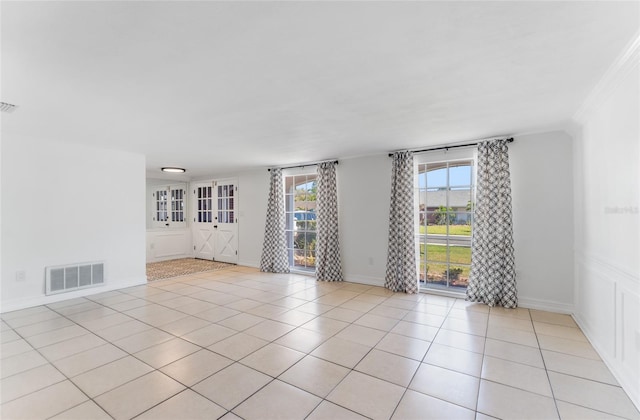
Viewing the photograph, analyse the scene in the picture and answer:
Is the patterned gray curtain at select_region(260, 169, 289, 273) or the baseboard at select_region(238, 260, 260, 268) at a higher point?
the patterned gray curtain at select_region(260, 169, 289, 273)

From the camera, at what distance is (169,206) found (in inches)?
353

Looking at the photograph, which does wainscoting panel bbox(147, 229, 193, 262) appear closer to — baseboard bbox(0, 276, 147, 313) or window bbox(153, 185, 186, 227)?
window bbox(153, 185, 186, 227)

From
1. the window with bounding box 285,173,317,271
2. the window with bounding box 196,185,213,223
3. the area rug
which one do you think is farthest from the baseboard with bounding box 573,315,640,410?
the window with bounding box 196,185,213,223

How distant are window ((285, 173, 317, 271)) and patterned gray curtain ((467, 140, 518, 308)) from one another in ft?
10.6

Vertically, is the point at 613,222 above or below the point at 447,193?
below

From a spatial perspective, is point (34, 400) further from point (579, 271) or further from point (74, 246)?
point (579, 271)

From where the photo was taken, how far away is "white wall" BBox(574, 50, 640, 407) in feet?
6.97

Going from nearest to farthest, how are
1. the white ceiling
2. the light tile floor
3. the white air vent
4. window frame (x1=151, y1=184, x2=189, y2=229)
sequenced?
the white ceiling < the light tile floor < the white air vent < window frame (x1=151, y1=184, x2=189, y2=229)

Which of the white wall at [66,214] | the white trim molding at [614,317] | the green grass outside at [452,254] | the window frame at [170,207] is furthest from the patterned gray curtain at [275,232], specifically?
the white trim molding at [614,317]

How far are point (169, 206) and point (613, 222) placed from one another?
9.56m

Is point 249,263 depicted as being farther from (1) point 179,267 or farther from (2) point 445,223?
(2) point 445,223

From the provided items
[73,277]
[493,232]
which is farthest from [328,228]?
[73,277]

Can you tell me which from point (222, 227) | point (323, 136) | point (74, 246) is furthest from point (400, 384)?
point (222, 227)

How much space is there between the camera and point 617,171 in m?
2.43
